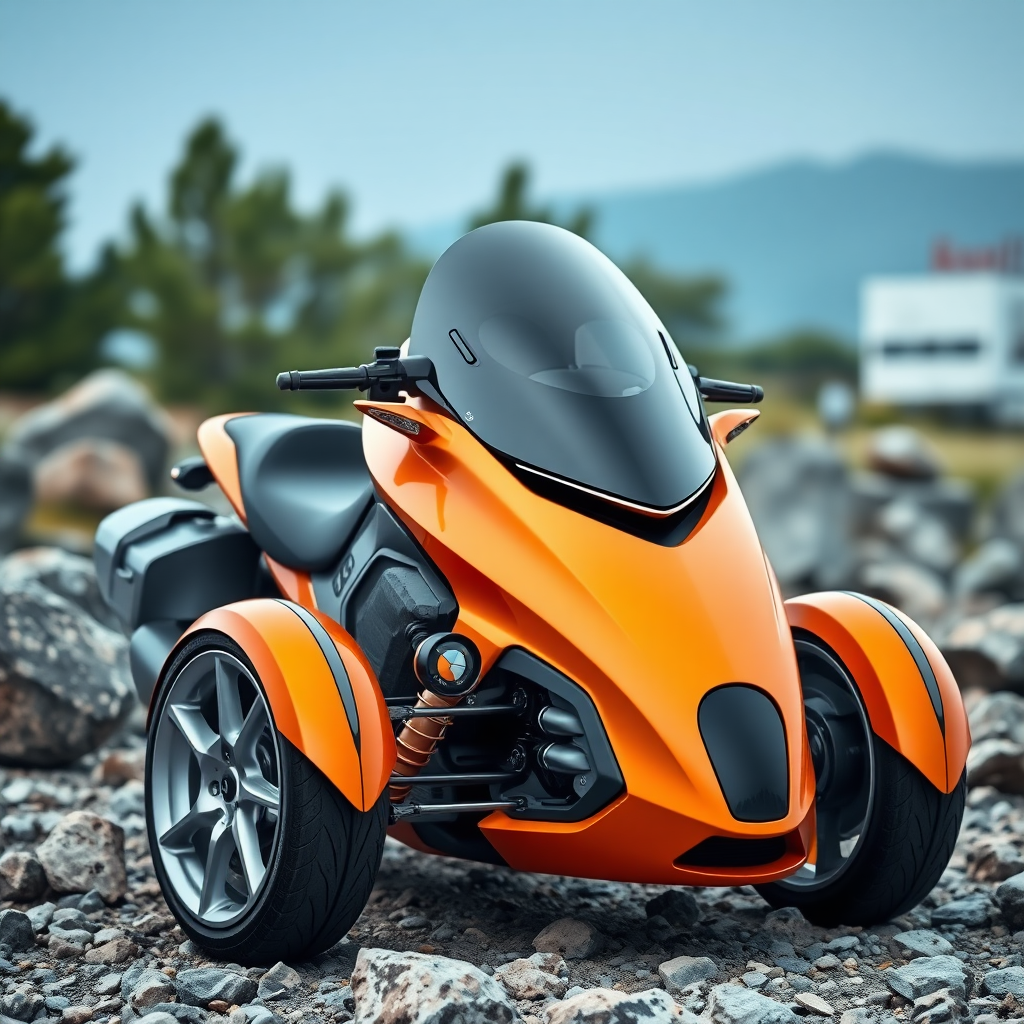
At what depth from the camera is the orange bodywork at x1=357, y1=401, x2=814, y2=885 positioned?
3277 mm

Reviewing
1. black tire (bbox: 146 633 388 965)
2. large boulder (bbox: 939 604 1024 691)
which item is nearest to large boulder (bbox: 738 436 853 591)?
large boulder (bbox: 939 604 1024 691)

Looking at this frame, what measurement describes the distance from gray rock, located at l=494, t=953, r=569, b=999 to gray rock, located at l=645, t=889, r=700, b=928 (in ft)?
1.77

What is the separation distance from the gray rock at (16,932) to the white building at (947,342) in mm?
56612

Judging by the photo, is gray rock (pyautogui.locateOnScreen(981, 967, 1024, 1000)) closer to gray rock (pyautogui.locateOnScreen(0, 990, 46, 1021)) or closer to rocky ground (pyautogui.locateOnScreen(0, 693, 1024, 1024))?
rocky ground (pyautogui.locateOnScreen(0, 693, 1024, 1024))

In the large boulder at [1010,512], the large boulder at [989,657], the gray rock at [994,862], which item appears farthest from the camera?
the large boulder at [1010,512]

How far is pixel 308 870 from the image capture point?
3.29 meters

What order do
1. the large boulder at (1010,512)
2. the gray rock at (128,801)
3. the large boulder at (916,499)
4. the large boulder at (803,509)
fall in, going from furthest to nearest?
the large boulder at (916,499)
the large boulder at (1010,512)
the large boulder at (803,509)
the gray rock at (128,801)

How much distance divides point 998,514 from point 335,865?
23.2 metres

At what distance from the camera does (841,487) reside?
2134cm

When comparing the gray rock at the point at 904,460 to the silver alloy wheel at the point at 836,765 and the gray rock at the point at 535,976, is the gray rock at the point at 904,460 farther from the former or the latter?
the gray rock at the point at 535,976

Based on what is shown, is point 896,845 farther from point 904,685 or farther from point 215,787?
point 215,787

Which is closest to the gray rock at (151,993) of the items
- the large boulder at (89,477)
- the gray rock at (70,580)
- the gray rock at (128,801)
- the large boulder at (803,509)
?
the gray rock at (128,801)

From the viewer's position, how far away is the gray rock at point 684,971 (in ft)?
11.1

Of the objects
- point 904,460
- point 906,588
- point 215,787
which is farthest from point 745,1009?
point 904,460
